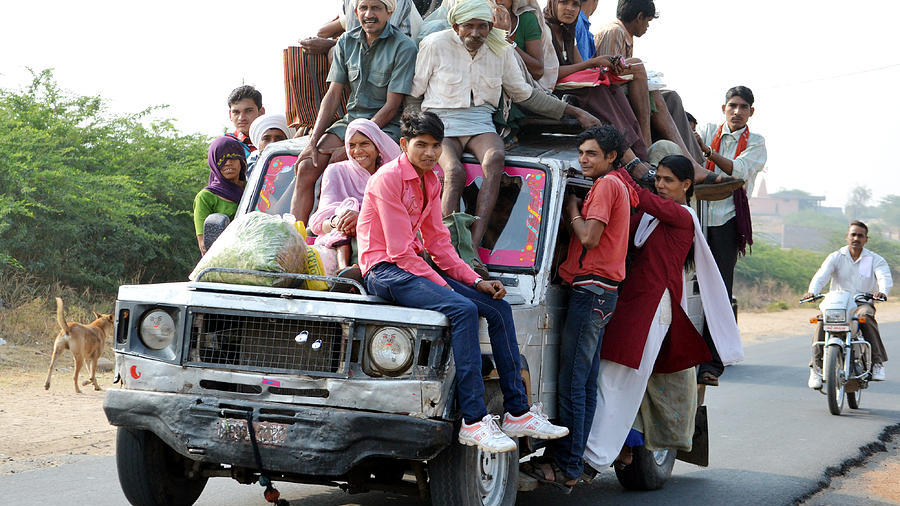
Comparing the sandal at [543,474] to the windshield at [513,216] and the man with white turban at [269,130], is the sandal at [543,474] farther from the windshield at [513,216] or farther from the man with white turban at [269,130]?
the man with white turban at [269,130]

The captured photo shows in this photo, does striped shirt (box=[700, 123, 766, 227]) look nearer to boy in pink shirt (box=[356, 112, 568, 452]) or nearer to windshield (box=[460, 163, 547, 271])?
windshield (box=[460, 163, 547, 271])

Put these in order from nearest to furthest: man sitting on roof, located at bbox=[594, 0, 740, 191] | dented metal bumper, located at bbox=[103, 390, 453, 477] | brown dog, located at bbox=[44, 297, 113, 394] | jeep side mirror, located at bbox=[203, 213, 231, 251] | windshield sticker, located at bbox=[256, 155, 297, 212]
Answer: dented metal bumper, located at bbox=[103, 390, 453, 477] < jeep side mirror, located at bbox=[203, 213, 231, 251] < windshield sticker, located at bbox=[256, 155, 297, 212] < man sitting on roof, located at bbox=[594, 0, 740, 191] < brown dog, located at bbox=[44, 297, 113, 394]

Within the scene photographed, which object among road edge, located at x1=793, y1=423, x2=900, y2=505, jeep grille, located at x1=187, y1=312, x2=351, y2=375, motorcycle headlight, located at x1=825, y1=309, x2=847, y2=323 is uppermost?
jeep grille, located at x1=187, y1=312, x2=351, y2=375

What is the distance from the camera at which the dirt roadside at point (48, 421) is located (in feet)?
22.8

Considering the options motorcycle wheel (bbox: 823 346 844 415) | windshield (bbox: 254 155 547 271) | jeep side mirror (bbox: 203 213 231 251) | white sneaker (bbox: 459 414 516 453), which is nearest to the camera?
white sneaker (bbox: 459 414 516 453)

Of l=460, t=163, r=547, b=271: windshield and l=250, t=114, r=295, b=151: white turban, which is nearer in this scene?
l=460, t=163, r=547, b=271: windshield

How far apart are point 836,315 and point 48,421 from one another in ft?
26.2

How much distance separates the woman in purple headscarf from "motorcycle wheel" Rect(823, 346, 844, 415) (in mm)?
6649

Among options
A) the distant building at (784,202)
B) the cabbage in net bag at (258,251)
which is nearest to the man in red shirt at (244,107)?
the cabbage in net bag at (258,251)

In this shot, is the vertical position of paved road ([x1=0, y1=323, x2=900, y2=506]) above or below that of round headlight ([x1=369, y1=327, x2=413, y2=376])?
below

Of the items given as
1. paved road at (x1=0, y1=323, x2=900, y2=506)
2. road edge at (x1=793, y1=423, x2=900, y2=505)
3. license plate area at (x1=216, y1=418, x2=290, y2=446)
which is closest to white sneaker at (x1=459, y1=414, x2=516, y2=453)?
license plate area at (x1=216, y1=418, x2=290, y2=446)

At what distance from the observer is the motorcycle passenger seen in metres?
11.3

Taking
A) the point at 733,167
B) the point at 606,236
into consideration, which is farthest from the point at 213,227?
the point at 733,167

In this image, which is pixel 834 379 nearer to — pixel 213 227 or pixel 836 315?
pixel 836 315
